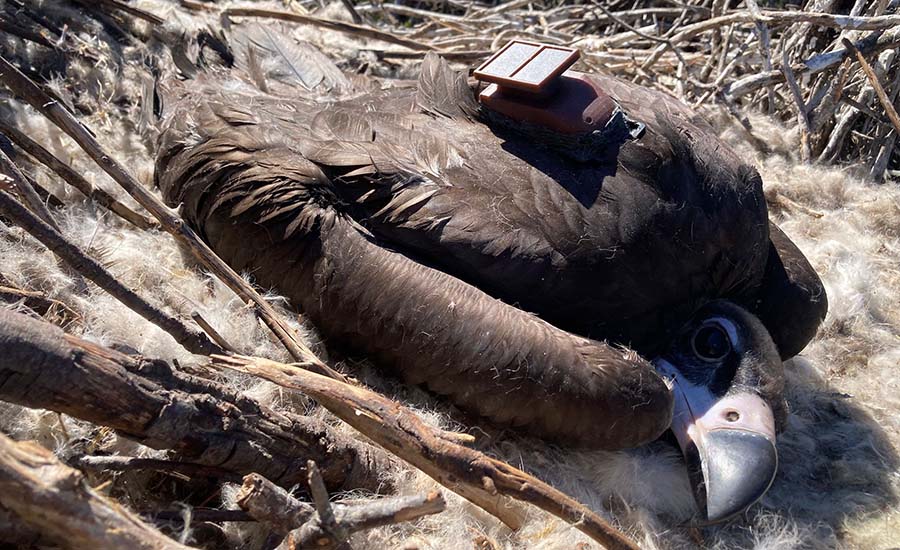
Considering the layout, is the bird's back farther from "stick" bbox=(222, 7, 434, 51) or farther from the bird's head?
"stick" bbox=(222, 7, 434, 51)

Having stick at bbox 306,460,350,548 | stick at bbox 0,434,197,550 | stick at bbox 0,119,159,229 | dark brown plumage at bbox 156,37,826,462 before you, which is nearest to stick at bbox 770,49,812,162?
dark brown plumage at bbox 156,37,826,462

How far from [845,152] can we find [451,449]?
10.3 feet

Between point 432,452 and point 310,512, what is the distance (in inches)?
12.5

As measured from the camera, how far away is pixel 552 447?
8.74ft

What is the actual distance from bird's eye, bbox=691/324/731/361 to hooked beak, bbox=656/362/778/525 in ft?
0.40

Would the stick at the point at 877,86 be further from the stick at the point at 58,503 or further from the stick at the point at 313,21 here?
the stick at the point at 58,503

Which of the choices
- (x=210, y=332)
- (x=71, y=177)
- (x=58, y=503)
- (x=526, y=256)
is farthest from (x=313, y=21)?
(x=58, y=503)

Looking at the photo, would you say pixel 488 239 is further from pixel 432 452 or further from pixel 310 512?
pixel 310 512

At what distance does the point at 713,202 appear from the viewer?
279 cm

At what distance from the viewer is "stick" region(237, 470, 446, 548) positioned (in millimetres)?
1739

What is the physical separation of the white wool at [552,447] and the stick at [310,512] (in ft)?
0.80

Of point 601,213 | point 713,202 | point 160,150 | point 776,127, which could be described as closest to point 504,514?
point 601,213

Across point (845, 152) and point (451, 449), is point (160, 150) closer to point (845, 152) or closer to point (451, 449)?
point (451, 449)

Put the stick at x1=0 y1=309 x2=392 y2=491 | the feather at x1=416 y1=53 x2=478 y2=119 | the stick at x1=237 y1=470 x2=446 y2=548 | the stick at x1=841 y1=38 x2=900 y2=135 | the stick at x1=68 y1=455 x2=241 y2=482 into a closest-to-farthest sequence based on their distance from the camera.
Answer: the stick at x1=0 y1=309 x2=392 y2=491 < the stick at x1=237 y1=470 x2=446 y2=548 < the stick at x1=68 y1=455 x2=241 y2=482 < the feather at x1=416 y1=53 x2=478 y2=119 < the stick at x1=841 y1=38 x2=900 y2=135
